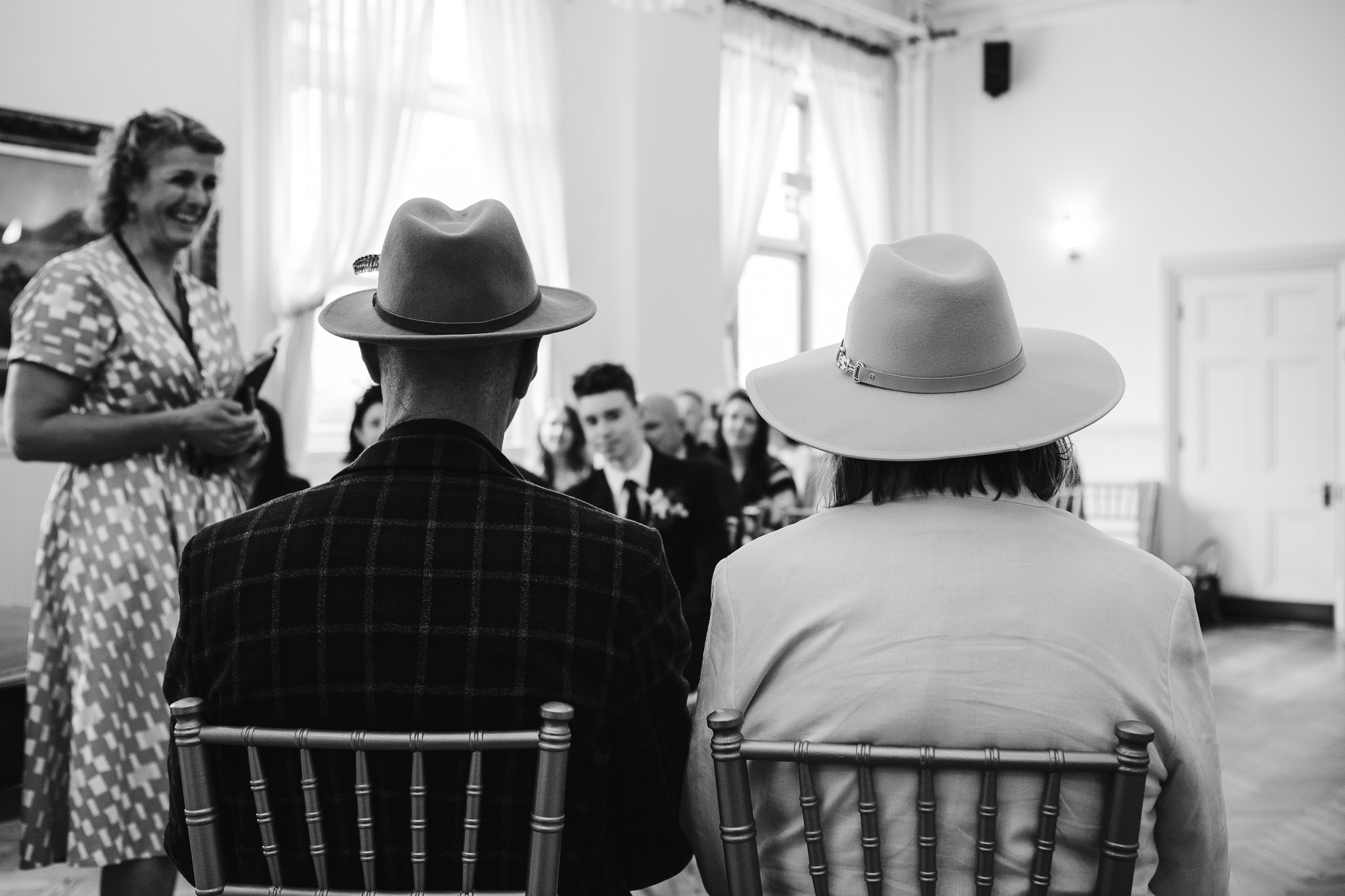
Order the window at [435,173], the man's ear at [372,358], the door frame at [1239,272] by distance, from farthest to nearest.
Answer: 1. the door frame at [1239,272]
2. the window at [435,173]
3. the man's ear at [372,358]

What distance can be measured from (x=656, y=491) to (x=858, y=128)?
6752 mm

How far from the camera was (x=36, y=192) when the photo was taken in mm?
A: 4383

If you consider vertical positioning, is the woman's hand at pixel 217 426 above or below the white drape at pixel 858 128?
below

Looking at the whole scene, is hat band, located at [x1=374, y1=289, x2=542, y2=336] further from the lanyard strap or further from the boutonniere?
the boutonniere

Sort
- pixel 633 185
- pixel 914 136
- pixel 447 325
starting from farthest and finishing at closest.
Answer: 1. pixel 914 136
2. pixel 633 185
3. pixel 447 325

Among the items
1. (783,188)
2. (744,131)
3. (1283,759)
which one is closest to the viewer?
(1283,759)

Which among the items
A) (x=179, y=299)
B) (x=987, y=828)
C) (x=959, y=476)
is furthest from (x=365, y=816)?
(x=179, y=299)

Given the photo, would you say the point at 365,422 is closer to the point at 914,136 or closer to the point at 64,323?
the point at 64,323

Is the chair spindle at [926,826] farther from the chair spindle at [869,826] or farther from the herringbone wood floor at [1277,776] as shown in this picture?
the herringbone wood floor at [1277,776]

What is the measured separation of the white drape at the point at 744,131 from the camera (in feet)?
26.0

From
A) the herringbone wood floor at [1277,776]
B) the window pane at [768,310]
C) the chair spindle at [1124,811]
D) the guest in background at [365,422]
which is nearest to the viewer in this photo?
the chair spindle at [1124,811]

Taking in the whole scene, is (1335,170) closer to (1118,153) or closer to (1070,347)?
(1118,153)

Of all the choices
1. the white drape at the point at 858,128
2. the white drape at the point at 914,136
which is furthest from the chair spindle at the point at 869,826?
the white drape at the point at 914,136

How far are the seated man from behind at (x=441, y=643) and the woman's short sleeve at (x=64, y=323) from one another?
0.96m
